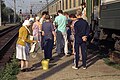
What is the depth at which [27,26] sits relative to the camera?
916 centimetres

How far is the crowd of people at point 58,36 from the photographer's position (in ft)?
30.0

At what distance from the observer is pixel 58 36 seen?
12539 millimetres

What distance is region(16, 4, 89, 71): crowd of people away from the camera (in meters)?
9.16

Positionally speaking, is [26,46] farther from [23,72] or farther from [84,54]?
[84,54]

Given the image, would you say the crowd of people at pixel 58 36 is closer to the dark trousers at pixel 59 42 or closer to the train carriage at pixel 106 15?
the dark trousers at pixel 59 42

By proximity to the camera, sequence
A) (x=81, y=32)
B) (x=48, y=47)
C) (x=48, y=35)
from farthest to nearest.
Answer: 1. (x=48, y=47)
2. (x=48, y=35)
3. (x=81, y=32)

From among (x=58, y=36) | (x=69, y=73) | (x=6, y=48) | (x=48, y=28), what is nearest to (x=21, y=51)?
(x=69, y=73)

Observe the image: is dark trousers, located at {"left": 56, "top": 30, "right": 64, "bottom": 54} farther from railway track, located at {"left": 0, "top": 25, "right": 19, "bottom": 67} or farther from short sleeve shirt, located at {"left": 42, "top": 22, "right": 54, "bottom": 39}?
railway track, located at {"left": 0, "top": 25, "right": 19, "bottom": 67}

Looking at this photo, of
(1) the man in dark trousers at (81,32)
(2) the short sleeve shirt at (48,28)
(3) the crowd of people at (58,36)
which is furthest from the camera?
(2) the short sleeve shirt at (48,28)

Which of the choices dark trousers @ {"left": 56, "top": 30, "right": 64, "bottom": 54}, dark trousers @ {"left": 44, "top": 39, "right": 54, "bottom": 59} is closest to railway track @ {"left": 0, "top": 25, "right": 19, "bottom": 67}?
dark trousers @ {"left": 44, "top": 39, "right": 54, "bottom": 59}

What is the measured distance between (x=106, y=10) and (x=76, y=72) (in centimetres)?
295

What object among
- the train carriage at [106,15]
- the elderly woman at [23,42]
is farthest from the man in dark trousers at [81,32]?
the elderly woman at [23,42]

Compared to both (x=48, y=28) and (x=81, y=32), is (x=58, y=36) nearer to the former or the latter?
(x=48, y=28)

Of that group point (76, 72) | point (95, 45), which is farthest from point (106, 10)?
point (95, 45)
